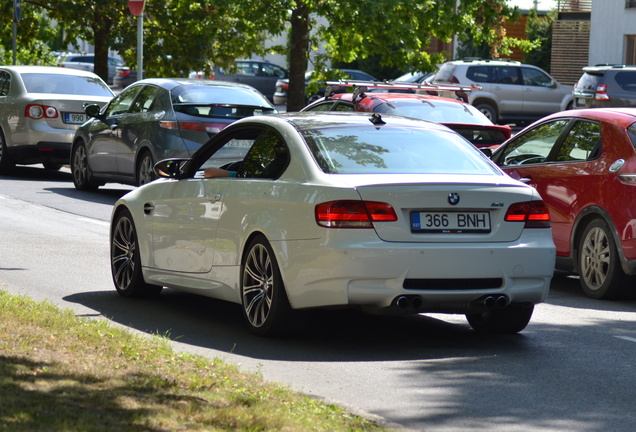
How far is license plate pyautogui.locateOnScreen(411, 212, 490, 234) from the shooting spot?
7590mm

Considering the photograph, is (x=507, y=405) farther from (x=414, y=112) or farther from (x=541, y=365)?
(x=414, y=112)

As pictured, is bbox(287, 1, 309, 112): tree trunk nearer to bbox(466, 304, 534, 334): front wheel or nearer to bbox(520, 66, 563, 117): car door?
bbox(520, 66, 563, 117): car door

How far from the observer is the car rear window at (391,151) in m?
8.01

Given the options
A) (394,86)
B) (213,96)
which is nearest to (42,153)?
(213,96)

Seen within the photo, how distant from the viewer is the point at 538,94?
121ft

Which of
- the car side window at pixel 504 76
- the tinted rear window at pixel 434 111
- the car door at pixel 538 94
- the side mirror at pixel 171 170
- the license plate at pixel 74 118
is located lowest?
the car door at pixel 538 94

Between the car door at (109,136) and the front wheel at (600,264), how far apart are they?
8506 mm

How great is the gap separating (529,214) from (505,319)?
83 cm

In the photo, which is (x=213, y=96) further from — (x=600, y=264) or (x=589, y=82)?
(x=589, y=82)

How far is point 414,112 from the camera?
17203mm

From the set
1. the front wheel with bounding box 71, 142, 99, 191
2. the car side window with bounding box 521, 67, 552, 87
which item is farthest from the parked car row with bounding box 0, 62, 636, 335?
the car side window with bounding box 521, 67, 552, 87

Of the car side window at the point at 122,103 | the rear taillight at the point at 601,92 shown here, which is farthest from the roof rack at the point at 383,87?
the rear taillight at the point at 601,92

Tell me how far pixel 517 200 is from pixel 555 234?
3250 mm

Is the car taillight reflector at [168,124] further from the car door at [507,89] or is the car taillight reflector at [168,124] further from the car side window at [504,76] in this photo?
the car side window at [504,76]
